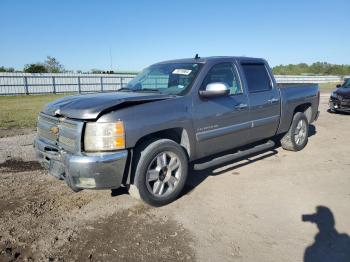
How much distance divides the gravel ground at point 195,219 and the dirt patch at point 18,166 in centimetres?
3

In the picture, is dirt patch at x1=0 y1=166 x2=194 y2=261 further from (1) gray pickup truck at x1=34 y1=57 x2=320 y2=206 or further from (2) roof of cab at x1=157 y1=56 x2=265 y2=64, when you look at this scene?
(2) roof of cab at x1=157 y1=56 x2=265 y2=64

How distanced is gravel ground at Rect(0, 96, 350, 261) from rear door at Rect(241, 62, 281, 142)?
0.71 meters

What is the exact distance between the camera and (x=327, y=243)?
3.42 metres

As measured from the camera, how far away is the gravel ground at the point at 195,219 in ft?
10.8

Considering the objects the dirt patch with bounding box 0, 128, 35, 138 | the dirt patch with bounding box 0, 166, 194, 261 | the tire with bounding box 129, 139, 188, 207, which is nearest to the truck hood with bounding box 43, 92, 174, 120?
the tire with bounding box 129, 139, 188, 207

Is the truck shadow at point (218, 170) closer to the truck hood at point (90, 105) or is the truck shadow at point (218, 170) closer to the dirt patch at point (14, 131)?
the truck hood at point (90, 105)

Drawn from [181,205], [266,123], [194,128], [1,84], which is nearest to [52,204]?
[181,205]

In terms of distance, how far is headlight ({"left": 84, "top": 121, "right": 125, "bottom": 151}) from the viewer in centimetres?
380

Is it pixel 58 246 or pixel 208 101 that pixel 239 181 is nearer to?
pixel 208 101

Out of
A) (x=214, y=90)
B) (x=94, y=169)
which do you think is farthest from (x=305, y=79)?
(x=94, y=169)

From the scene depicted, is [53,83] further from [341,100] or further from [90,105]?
[90,105]

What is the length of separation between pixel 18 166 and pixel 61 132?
8.39 ft

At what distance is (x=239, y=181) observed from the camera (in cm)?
529

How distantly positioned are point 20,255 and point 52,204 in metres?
1.23
